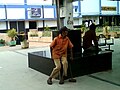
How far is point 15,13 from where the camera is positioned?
28.9 m

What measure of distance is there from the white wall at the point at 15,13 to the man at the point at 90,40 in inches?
838

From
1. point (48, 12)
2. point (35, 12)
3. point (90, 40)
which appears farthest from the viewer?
point (48, 12)

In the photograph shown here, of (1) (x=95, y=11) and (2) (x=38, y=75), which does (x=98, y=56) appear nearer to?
(2) (x=38, y=75)

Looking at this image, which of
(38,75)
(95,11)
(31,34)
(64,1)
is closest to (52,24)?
(95,11)

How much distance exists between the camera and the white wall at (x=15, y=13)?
28469 millimetres

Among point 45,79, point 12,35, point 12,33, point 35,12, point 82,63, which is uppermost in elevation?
point 35,12

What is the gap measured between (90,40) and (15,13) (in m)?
21.7

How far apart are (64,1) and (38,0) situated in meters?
21.0

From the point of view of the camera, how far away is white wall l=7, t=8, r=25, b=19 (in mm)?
28469

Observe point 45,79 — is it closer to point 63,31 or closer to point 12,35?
point 63,31

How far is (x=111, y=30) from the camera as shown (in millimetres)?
23797

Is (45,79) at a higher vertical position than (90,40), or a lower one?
lower

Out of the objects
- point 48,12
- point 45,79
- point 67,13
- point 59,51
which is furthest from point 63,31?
point 48,12

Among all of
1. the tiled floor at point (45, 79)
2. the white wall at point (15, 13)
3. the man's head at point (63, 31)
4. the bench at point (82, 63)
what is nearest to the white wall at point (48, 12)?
the white wall at point (15, 13)
